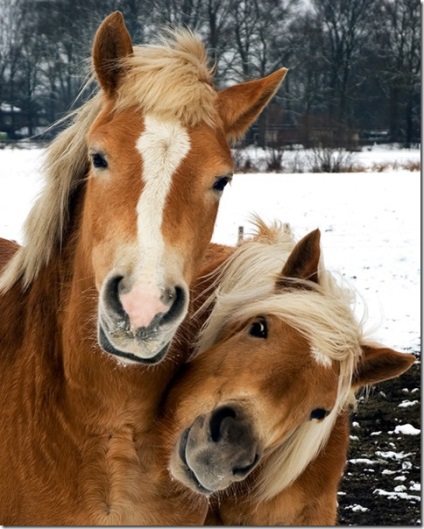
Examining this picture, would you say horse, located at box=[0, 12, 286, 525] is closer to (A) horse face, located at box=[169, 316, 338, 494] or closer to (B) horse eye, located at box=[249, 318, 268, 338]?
(A) horse face, located at box=[169, 316, 338, 494]

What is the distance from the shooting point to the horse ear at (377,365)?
3072 mm

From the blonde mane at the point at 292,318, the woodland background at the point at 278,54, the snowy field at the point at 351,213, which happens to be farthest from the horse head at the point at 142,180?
the snowy field at the point at 351,213

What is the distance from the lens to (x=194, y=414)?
2701 millimetres

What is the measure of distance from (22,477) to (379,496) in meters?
2.73

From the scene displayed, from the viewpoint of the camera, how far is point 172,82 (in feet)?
8.04

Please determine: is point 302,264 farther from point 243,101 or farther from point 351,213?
point 351,213

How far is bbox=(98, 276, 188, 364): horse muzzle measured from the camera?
6.57 feet

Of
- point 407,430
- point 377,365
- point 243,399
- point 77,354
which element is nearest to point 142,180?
point 77,354

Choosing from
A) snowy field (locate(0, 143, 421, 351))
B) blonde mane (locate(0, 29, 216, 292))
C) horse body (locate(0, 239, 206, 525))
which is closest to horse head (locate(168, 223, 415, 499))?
horse body (locate(0, 239, 206, 525))

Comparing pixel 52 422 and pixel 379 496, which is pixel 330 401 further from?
pixel 379 496

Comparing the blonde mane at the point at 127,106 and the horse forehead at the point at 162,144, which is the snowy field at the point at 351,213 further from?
the horse forehead at the point at 162,144

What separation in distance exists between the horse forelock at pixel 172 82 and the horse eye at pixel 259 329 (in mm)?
835

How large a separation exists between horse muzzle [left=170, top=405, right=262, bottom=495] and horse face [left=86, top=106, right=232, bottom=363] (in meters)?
0.49

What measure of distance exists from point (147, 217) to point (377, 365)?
4.70 feet
